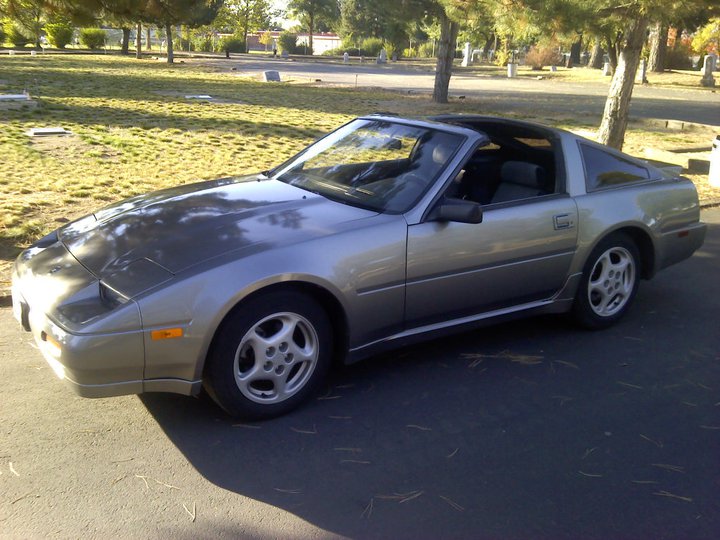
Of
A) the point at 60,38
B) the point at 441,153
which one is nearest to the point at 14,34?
the point at 441,153

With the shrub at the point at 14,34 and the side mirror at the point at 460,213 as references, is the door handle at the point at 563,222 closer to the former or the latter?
the side mirror at the point at 460,213

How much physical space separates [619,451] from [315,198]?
2219 mm

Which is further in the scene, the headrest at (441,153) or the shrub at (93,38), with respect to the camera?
the shrub at (93,38)

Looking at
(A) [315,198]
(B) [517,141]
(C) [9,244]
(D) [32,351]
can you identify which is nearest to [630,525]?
(A) [315,198]

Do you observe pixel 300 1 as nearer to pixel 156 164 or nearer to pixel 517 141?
pixel 156 164

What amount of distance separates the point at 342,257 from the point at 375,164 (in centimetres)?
111

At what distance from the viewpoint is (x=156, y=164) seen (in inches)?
412

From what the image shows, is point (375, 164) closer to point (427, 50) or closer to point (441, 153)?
point (441, 153)

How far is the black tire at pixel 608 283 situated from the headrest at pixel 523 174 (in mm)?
626

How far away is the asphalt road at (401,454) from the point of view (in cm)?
302

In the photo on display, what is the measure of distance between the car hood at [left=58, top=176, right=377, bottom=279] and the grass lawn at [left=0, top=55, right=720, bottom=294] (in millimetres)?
1863

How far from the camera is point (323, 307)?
3.92 metres

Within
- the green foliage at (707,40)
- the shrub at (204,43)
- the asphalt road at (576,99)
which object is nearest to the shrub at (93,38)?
the shrub at (204,43)

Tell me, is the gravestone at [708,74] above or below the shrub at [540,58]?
below
